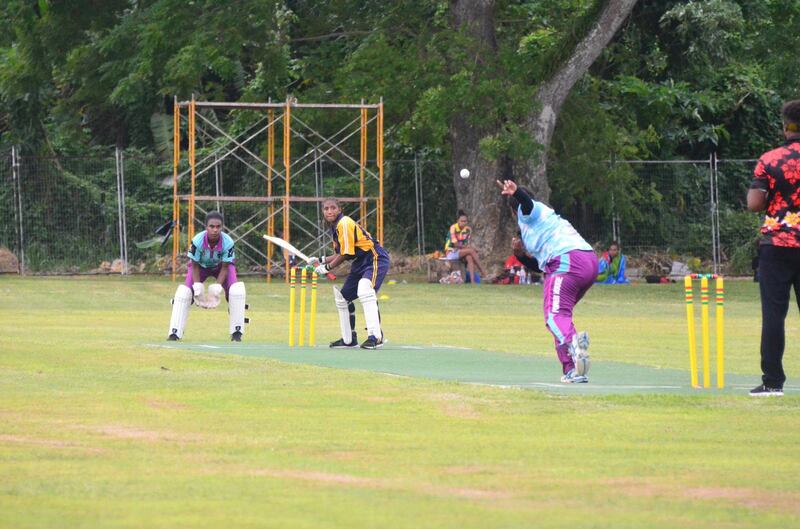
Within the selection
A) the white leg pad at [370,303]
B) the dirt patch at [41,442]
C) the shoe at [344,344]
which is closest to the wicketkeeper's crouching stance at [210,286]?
the shoe at [344,344]

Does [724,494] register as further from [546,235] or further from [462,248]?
[462,248]

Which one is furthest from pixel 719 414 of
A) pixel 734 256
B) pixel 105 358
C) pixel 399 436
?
pixel 734 256

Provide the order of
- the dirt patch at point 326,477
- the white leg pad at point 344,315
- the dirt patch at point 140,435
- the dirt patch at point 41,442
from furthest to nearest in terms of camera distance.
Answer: the white leg pad at point 344,315
the dirt patch at point 140,435
the dirt patch at point 41,442
the dirt patch at point 326,477

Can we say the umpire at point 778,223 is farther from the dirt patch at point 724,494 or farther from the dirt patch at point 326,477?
the dirt patch at point 326,477

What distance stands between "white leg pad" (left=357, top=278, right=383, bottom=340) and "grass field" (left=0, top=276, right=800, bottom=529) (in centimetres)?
203

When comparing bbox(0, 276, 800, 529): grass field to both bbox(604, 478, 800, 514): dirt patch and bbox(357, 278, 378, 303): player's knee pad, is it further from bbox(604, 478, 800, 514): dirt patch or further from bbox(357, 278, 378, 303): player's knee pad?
bbox(357, 278, 378, 303): player's knee pad

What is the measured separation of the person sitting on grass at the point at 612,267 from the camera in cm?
3725

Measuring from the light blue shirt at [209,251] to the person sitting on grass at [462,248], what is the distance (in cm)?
1712

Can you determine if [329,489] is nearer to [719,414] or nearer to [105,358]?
[719,414]

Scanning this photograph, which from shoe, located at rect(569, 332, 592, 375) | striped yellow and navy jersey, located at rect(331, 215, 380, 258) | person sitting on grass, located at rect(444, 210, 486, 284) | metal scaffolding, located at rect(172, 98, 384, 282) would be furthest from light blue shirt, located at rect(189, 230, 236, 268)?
person sitting on grass, located at rect(444, 210, 486, 284)

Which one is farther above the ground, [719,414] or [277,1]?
[277,1]

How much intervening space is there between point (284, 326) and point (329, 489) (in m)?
15.1

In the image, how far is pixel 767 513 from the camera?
7.68 metres

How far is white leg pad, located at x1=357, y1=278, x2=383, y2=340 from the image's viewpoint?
58.7ft
